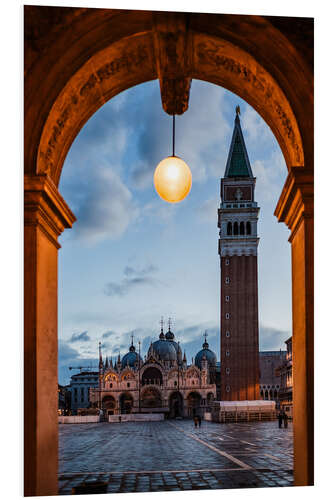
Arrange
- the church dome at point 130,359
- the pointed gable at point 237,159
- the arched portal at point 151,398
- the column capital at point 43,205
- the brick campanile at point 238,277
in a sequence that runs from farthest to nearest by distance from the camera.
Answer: the church dome at point 130,359 → the arched portal at point 151,398 → the pointed gable at point 237,159 → the brick campanile at point 238,277 → the column capital at point 43,205

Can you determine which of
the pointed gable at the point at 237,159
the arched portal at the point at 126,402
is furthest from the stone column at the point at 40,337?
the arched portal at the point at 126,402

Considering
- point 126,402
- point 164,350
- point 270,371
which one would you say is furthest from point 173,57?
point 270,371

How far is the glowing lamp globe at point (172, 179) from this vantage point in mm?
5516

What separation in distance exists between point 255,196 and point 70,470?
5047 centimetres

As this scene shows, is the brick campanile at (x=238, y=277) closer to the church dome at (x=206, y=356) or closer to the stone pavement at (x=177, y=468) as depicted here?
the church dome at (x=206, y=356)

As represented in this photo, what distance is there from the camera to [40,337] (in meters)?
5.37

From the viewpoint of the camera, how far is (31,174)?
17.2 feet

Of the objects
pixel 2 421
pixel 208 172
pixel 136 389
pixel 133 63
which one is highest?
pixel 208 172

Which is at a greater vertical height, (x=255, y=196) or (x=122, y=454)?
(x=255, y=196)

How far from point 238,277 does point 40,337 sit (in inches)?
1999

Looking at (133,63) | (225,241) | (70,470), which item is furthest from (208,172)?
(133,63)

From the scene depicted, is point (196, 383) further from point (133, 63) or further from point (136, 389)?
point (133, 63)

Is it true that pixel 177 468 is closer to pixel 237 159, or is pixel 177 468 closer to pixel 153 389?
pixel 237 159

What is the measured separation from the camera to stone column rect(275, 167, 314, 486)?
5.29 m
